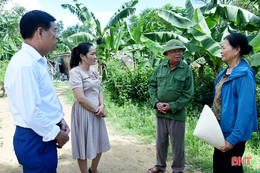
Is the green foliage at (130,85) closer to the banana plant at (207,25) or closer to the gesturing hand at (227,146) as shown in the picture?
the banana plant at (207,25)

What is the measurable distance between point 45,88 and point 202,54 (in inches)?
207

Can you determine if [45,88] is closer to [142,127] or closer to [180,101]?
[180,101]

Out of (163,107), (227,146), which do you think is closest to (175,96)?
(163,107)

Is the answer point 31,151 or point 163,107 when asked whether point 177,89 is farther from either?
point 31,151

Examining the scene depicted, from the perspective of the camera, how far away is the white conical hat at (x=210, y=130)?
1.78 meters

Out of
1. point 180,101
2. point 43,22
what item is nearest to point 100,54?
point 180,101

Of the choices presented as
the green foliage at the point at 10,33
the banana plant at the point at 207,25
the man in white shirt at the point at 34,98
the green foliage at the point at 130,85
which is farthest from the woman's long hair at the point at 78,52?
the green foliage at the point at 10,33

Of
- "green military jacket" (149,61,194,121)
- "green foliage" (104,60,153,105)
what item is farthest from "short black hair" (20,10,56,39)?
"green foliage" (104,60,153,105)

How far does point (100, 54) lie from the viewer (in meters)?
8.73

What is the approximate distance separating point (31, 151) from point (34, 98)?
0.44 metres

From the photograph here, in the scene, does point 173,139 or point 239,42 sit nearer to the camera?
point 239,42

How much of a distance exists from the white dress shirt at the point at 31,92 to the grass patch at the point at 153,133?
2.52m

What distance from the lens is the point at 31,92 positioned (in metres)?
1.31

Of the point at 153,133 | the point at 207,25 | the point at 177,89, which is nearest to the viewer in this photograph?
the point at 177,89
